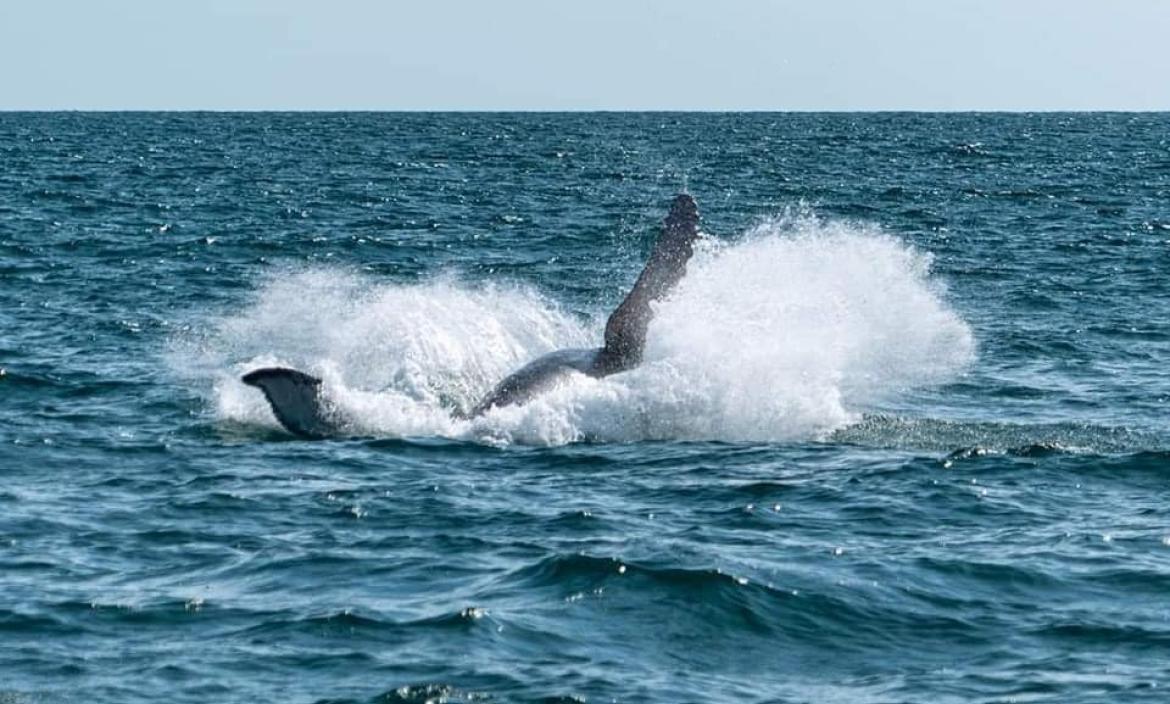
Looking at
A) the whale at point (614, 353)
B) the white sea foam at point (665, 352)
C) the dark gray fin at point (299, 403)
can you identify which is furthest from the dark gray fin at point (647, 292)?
the dark gray fin at point (299, 403)

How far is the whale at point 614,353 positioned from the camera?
19.7 m

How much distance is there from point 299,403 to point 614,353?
11.3 feet

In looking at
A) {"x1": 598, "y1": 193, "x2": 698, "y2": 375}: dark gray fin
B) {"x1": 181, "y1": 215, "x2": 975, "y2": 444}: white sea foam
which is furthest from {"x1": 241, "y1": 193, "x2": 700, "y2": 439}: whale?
{"x1": 181, "y1": 215, "x2": 975, "y2": 444}: white sea foam

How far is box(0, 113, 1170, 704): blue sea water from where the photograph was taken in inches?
464

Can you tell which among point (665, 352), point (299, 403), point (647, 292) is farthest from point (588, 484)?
point (665, 352)

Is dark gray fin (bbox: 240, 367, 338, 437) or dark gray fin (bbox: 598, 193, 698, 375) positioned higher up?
dark gray fin (bbox: 598, 193, 698, 375)

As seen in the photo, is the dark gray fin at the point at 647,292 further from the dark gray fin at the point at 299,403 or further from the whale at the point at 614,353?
the dark gray fin at the point at 299,403

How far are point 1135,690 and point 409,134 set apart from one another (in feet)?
359

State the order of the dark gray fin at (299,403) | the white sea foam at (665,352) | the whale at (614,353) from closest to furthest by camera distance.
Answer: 1. the dark gray fin at (299,403)
2. the whale at (614,353)
3. the white sea foam at (665,352)

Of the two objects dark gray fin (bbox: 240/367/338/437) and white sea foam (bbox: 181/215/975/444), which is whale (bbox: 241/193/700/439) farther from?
white sea foam (bbox: 181/215/975/444)

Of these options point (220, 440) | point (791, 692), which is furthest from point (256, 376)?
point (791, 692)

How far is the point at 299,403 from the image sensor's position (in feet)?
63.5

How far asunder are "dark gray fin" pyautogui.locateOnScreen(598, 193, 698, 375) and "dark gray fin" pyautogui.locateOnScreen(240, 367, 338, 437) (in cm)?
303

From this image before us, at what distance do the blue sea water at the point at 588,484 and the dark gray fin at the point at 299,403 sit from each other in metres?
0.36
